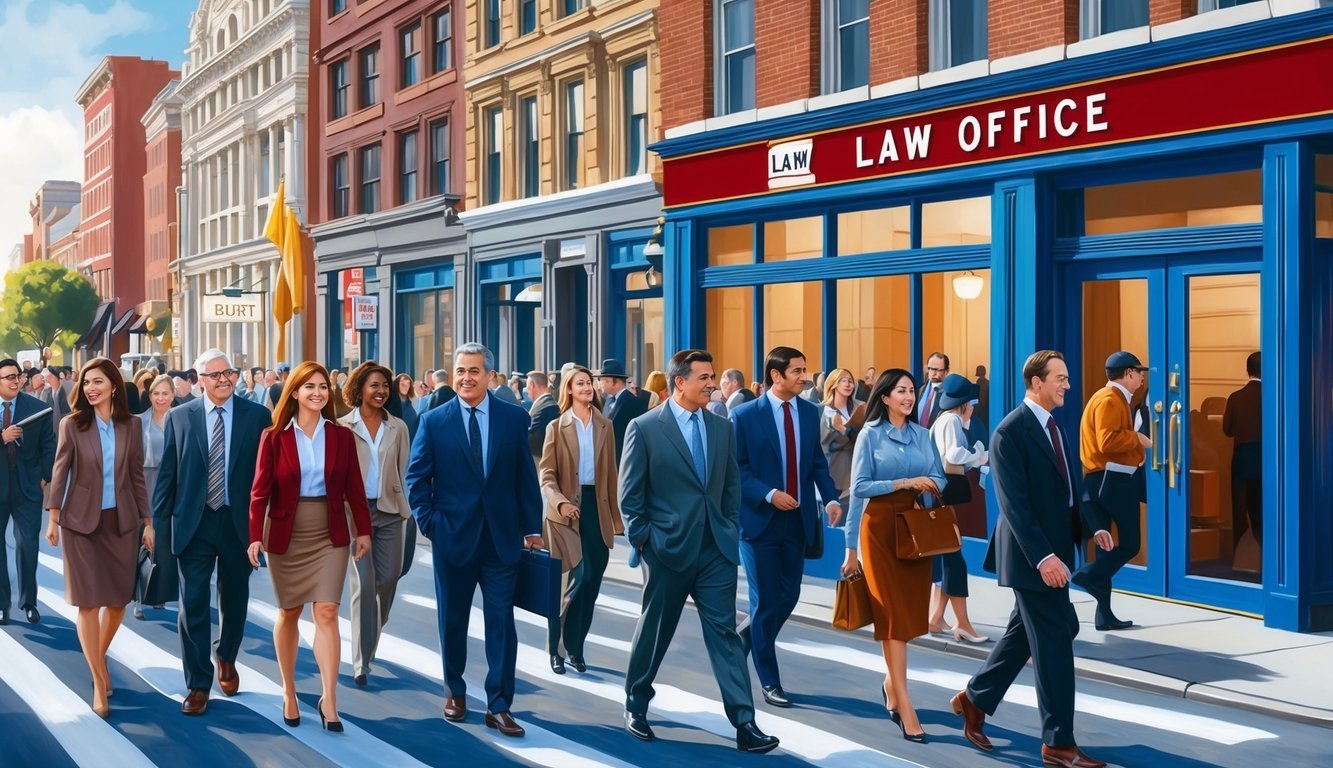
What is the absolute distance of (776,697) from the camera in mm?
8461

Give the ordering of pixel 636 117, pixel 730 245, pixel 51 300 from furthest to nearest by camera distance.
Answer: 1. pixel 51 300
2. pixel 636 117
3. pixel 730 245

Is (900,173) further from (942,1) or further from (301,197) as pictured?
(301,197)

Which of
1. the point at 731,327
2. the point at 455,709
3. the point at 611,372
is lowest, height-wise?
the point at 455,709

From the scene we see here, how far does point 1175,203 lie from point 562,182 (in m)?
15.1

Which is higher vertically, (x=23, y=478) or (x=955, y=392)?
(x=955, y=392)

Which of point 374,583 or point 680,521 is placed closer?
point 680,521

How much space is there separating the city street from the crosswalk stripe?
0.7 inches

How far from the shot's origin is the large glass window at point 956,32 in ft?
49.5

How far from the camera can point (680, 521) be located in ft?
24.8

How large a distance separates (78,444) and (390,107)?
2536 cm

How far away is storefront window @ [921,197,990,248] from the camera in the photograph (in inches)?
571

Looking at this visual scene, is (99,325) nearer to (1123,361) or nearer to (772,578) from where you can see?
(1123,361)

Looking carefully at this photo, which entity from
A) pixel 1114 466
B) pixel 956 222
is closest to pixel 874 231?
pixel 956 222

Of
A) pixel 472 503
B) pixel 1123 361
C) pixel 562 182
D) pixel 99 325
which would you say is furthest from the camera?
pixel 99 325
